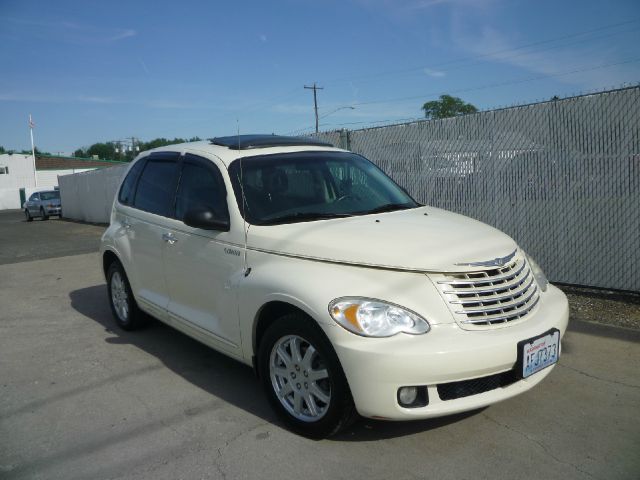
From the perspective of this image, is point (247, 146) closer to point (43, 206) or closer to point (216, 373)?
point (216, 373)

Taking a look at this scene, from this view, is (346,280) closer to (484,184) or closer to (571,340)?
(571,340)

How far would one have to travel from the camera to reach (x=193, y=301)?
424 cm

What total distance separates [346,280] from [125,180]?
350 cm

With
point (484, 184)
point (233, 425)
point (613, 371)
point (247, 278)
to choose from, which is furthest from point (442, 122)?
point (233, 425)

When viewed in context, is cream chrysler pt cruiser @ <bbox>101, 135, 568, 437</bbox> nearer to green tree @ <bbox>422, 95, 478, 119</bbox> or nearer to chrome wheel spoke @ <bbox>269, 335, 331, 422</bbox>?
chrome wheel spoke @ <bbox>269, 335, 331, 422</bbox>

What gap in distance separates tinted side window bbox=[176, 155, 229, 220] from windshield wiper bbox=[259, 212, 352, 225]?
36 cm

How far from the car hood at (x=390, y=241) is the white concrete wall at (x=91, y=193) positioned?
16284mm

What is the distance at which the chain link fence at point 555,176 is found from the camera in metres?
5.88

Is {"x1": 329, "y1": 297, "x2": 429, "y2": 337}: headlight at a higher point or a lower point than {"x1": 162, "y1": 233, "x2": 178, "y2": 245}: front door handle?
lower

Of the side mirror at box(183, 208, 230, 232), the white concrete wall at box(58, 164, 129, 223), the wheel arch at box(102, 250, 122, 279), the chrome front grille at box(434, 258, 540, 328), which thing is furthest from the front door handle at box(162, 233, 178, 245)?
the white concrete wall at box(58, 164, 129, 223)

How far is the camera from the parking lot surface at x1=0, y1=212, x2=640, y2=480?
9.82 feet

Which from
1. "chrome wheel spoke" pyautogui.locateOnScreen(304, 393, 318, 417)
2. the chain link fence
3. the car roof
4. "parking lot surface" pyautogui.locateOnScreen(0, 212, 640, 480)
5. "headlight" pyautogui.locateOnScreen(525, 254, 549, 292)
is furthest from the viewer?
the chain link fence

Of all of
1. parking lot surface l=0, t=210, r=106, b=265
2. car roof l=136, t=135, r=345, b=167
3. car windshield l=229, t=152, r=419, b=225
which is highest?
car roof l=136, t=135, r=345, b=167

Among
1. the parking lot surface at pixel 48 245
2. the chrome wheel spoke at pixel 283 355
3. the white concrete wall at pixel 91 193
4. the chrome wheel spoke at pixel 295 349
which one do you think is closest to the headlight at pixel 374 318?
the chrome wheel spoke at pixel 295 349
